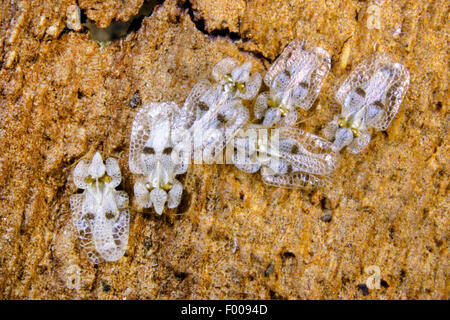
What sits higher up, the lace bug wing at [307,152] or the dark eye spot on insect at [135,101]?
the dark eye spot on insect at [135,101]

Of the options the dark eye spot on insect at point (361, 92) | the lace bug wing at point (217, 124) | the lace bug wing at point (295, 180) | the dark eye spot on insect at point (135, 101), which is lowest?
the lace bug wing at point (295, 180)

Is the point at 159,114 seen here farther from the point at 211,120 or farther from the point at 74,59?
the point at 74,59

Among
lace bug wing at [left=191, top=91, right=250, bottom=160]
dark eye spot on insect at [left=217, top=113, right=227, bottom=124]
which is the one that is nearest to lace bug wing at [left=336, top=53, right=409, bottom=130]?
lace bug wing at [left=191, top=91, right=250, bottom=160]

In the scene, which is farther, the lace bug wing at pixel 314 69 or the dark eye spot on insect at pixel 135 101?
the lace bug wing at pixel 314 69

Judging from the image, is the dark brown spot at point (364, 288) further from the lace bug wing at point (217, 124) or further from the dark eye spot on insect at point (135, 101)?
the dark eye spot on insect at point (135, 101)

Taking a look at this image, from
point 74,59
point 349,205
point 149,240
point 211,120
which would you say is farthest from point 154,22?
point 349,205

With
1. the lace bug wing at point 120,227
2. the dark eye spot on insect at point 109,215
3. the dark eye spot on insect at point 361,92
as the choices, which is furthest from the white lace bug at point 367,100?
the dark eye spot on insect at point 109,215

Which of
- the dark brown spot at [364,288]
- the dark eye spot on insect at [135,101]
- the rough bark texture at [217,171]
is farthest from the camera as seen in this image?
the dark eye spot on insect at [135,101]
